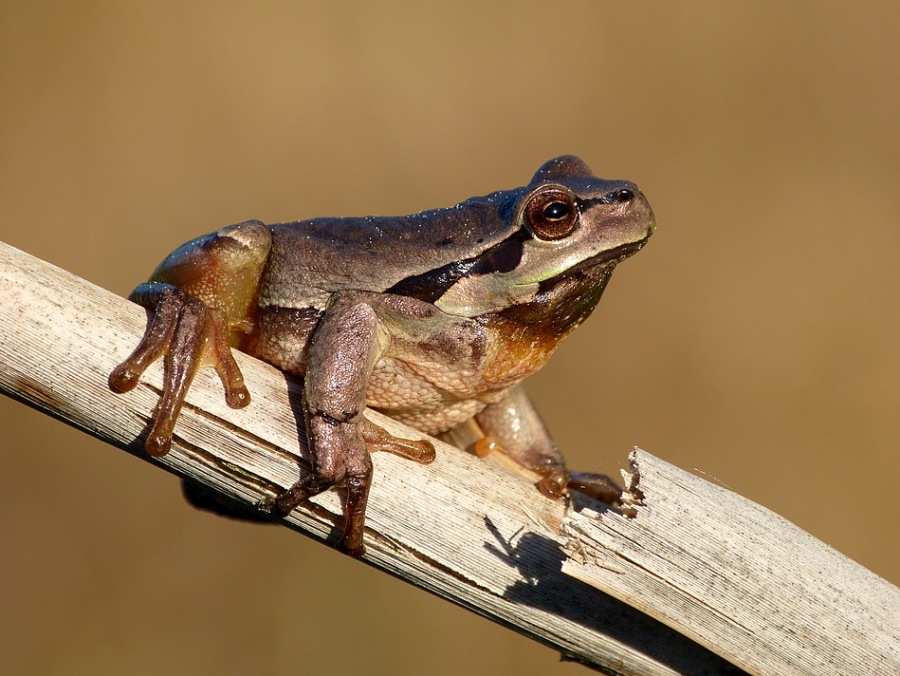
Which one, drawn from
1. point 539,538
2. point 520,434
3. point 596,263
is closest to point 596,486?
point 520,434

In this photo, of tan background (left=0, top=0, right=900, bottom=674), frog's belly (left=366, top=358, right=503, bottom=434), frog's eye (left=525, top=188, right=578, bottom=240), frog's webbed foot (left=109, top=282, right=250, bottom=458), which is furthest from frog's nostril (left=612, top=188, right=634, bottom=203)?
tan background (left=0, top=0, right=900, bottom=674)

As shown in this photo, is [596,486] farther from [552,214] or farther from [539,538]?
[552,214]

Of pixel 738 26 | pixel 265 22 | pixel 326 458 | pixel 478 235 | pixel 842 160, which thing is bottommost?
pixel 326 458

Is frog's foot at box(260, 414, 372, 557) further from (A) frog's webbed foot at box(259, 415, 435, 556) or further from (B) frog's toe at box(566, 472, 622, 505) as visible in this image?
(B) frog's toe at box(566, 472, 622, 505)

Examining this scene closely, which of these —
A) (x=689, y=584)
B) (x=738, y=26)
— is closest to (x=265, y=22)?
(x=738, y=26)

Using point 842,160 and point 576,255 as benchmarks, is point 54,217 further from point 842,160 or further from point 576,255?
point 842,160
